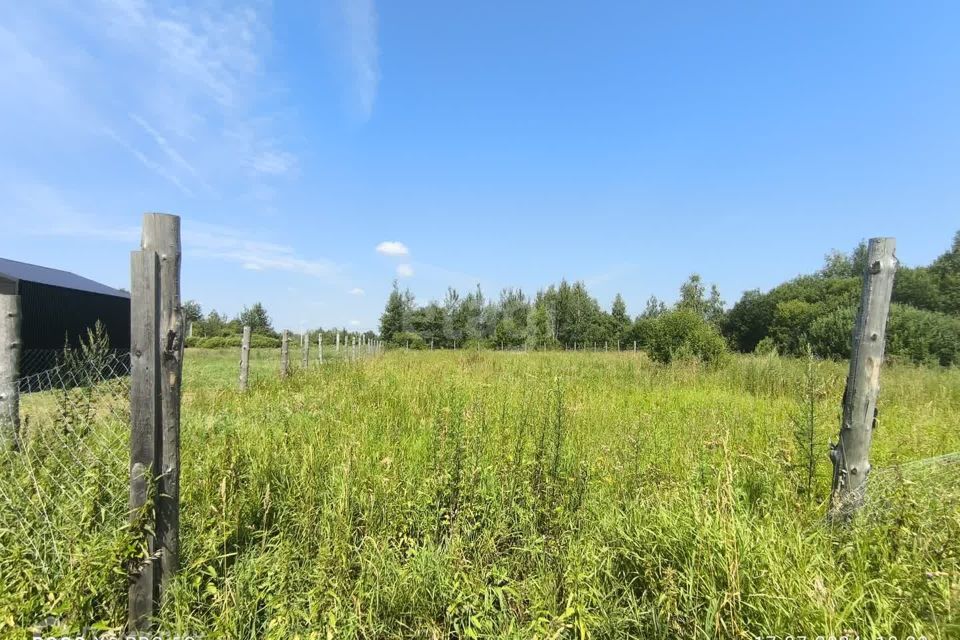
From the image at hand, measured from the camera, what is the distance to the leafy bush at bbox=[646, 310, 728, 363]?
41.9 ft

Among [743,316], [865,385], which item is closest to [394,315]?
[865,385]

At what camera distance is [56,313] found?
1588cm

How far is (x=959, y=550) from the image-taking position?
2.01 meters

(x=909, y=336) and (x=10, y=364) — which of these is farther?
(x=909, y=336)

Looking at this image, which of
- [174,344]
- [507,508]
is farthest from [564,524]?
[174,344]

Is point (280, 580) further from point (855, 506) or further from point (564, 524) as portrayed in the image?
point (855, 506)

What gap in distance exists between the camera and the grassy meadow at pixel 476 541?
6.08ft

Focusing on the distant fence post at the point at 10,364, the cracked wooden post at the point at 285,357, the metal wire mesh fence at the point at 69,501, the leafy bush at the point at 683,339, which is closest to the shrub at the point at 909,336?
the leafy bush at the point at 683,339

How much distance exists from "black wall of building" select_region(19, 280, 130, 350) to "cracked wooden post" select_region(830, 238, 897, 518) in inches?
749

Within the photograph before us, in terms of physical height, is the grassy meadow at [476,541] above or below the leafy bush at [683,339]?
below

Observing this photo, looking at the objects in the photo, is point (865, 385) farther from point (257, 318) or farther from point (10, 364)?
point (257, 318)

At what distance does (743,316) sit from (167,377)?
235ft

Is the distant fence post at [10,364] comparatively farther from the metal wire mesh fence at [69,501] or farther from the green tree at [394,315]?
the green tree at [394,315]

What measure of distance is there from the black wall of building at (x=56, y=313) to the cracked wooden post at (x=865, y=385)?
19028 mm
